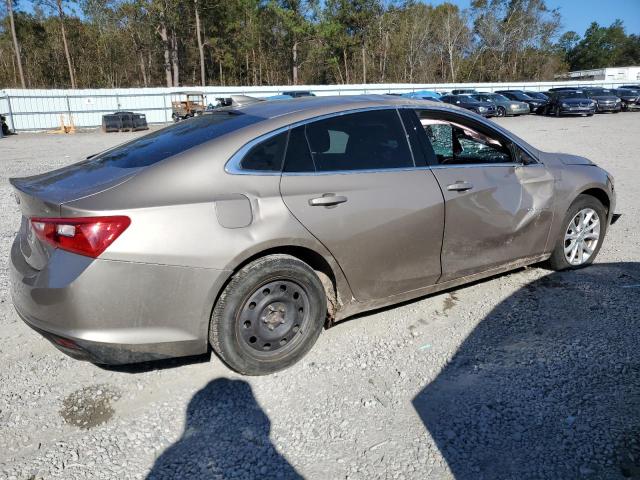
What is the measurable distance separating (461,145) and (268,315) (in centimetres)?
240

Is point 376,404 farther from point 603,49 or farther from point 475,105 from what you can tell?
point 603,49

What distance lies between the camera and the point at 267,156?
3.06 meters

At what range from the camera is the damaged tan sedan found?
2.61 m

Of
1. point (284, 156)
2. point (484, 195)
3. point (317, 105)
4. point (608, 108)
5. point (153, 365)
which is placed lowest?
point (153, 365)

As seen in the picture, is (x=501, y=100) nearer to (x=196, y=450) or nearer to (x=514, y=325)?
(x=514, y=325)

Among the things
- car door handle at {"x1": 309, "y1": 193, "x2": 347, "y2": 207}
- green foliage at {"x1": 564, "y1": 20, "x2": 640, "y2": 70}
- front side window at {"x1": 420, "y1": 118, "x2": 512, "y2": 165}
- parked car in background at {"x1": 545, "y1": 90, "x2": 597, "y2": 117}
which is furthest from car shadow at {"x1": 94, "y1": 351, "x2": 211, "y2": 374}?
green foliage at {"x1": 564, "y1": 20, "x2": 640, "y2": 70}

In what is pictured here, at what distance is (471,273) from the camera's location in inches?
154

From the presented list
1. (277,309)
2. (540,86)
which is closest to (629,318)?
(277,309)

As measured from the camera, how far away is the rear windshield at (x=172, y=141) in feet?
9.96

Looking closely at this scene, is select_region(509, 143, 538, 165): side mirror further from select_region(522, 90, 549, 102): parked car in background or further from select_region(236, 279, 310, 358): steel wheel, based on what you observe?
select_region(522, 90, 549, 102): parked car in background

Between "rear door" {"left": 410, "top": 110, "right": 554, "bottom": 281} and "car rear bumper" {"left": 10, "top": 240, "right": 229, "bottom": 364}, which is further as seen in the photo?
"rear door" {"left": 410, "top": 110, "right": 554, "bottom": 281}

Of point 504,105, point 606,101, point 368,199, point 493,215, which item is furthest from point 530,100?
point 368,199

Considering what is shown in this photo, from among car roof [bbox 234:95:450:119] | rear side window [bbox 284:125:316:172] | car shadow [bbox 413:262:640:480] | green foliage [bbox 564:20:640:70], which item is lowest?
car shadow [bbox 413:262:640:480]

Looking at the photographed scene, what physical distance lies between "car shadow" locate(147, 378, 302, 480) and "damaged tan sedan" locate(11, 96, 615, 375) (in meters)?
0.24
